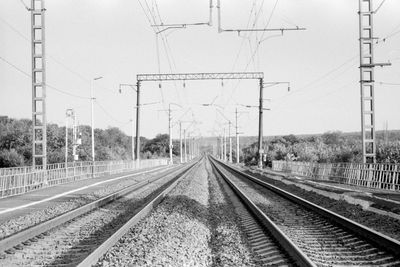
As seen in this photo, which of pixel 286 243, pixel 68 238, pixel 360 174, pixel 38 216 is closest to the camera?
pixel 286 243

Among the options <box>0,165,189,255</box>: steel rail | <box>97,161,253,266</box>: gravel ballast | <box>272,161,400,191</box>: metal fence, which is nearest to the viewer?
<box>97,161,253,266</box>: gravel ballast

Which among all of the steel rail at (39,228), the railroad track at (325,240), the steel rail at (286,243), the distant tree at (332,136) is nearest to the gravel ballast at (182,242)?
the steel rail at (286,243)

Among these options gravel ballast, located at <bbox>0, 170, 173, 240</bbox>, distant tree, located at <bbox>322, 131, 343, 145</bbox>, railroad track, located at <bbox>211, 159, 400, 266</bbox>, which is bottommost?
gravel ballast, located at <bbox>0, 170, 173, 240</bbox>

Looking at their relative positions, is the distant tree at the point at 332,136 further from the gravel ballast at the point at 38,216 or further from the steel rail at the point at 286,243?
the steel rail at the point at 286,243

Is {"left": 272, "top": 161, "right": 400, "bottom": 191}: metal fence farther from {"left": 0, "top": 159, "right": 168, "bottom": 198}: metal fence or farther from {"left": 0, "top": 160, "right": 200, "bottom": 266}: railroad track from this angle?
Result: {"left": 0, "top": 159, "right": 168, "bottom": 198}: metal fence

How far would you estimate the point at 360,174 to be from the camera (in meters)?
31.6

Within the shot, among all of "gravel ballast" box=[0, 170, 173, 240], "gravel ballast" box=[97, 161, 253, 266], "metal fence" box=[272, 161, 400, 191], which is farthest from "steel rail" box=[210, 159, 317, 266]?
"metal fence" box=[272, 161, 400, 191]

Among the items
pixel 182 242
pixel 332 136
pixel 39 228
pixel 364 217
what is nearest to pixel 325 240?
pixel 182 242

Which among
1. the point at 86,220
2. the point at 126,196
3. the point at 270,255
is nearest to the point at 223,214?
the point at 86,220

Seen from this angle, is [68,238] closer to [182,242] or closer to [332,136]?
[182,242]

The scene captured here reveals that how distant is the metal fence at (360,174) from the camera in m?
26.9

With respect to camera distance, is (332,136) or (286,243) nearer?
(286,243)

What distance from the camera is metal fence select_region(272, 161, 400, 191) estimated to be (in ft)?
88.2

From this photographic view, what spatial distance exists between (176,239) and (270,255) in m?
2.41
